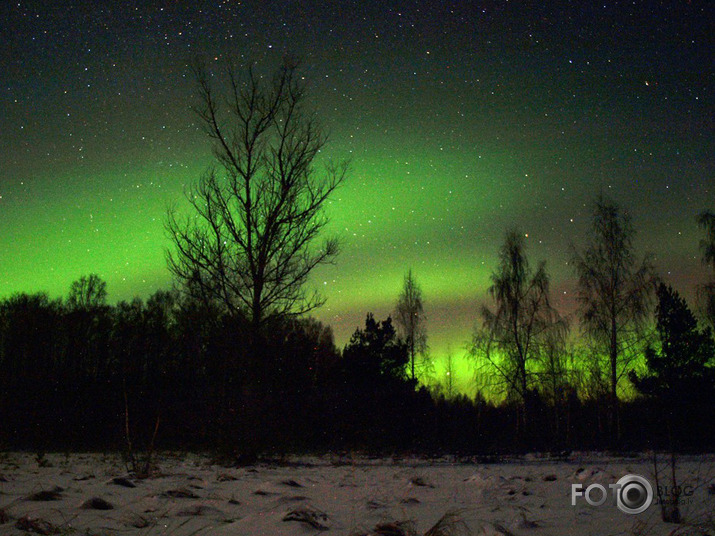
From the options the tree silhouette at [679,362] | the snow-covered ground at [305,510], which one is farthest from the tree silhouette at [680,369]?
the snow-covered ground at [305,510]

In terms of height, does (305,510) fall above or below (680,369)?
below

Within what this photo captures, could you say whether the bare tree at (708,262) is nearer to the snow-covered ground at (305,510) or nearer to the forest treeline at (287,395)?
the forest treeline at (287,395)

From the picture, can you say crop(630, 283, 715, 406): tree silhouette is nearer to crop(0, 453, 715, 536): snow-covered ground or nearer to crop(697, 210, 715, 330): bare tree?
crop(697, 210, 715, 330): bare tree

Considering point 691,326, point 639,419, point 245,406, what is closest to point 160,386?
point 245,406

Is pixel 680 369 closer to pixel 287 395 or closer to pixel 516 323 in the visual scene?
pixel 516 323

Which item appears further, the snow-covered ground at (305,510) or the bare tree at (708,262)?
the bare tree at (708,262)

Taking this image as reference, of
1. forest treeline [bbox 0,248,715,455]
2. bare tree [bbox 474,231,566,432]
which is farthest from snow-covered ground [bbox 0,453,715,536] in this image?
bare tree [bbox 474,231,566,432]

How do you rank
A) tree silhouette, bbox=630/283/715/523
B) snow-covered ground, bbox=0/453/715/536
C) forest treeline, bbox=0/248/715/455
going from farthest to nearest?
tree silhouette, bbox=630/283/715/523 → forest treeline, bbox=0/248/715/455 → snow-covered ground, bbox=0/453/715/536

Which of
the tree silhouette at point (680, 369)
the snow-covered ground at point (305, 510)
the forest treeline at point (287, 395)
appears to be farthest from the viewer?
the tree silhouette at point (680, 369)

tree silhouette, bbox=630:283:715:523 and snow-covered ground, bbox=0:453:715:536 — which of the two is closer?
snow-covered ground, bbox=0:453:715:536

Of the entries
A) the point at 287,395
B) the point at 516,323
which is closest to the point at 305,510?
the point at 287,395

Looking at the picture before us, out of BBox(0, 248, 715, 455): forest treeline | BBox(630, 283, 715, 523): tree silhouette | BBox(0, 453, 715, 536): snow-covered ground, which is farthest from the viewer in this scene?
BBox(630, 283, 715, 523): tree silhouette

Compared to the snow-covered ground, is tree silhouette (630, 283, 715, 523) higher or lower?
higher

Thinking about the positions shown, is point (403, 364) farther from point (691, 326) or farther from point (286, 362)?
point (286, 362)
